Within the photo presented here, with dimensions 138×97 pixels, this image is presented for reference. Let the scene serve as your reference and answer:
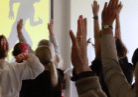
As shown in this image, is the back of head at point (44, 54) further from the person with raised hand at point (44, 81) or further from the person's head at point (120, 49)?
the person's head at point (120, 49)

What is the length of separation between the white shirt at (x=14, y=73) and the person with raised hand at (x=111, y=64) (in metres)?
0.76

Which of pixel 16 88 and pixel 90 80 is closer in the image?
pixel 90 80

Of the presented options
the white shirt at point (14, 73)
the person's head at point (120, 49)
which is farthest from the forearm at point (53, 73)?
the person's head at point (120, 49)

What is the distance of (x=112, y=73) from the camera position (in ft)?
2.52

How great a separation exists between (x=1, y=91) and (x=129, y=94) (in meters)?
1.05

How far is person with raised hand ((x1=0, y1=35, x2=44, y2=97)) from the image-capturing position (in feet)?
4.39

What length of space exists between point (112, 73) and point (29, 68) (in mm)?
845

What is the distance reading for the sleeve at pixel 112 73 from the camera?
28.8 inches

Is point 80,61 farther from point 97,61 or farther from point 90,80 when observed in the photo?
point 97,61

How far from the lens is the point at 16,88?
4.69ft

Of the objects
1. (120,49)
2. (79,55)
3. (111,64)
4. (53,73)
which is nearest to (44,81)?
(53,73)

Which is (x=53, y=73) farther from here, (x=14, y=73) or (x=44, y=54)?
Result: (x=14, y=73)

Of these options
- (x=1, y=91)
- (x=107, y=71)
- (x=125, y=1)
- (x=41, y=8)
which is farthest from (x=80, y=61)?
(x=125, y=1)

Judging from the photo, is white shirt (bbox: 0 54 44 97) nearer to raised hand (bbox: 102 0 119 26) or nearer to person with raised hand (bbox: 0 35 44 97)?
person with raised hand (bbox: 0 35 44 97)
